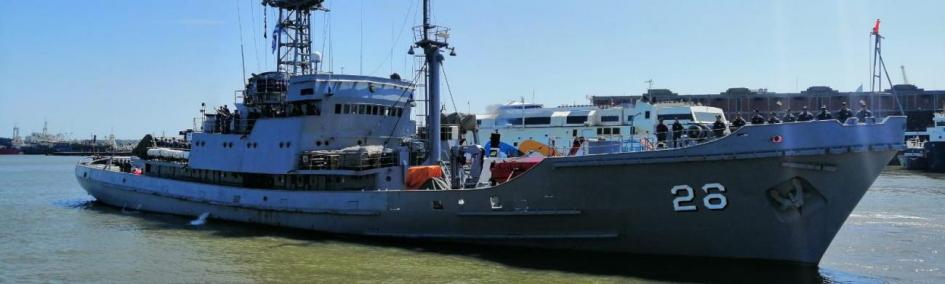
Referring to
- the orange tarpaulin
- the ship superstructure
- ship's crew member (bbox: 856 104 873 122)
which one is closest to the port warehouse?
the ship superstructure

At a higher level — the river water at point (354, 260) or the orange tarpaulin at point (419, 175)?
the orange tarpaulin at point (419, 175)

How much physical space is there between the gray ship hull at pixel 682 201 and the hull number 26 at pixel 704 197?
21 mm

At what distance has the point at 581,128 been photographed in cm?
4959

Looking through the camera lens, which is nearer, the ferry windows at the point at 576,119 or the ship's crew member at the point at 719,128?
the ship's crew member at the point at 719,128

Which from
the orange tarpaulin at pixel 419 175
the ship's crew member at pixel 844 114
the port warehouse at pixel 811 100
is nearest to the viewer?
the ship's crew member at pixel 844 114

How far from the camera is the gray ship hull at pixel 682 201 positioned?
564 inches

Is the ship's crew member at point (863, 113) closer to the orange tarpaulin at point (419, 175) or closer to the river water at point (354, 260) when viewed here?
the river water at point (354, 260)

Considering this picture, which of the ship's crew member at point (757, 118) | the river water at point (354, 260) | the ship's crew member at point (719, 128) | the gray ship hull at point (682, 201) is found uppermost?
the ship's crew member at point (757, 118)

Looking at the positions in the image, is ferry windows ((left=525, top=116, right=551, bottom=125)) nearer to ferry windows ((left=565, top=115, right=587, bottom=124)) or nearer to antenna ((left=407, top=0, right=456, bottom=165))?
ferry windows ((left=565, top=115, right=587, bottom=124))

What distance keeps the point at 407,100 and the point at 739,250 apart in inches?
457

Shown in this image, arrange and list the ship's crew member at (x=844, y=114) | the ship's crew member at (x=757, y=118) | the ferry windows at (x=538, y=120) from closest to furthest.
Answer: the ship's crew member at (x=844, y=114) → the ship's crew member at (x=757, y=118) → the ferry windows at (x=538, y=120)

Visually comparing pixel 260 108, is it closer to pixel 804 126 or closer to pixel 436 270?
pixel 436 270

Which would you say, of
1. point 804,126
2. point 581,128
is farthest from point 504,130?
point 804,126

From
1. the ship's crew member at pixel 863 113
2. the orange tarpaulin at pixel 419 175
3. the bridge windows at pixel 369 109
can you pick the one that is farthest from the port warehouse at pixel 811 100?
the ship's crew member at pixel 863 113
